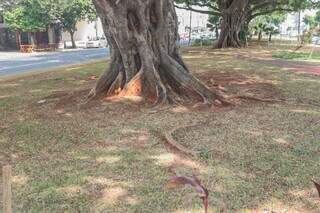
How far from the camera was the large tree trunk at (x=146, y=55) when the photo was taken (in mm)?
8578

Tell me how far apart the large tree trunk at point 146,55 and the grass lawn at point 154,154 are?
0.51 meters

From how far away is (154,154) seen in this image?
5.63 m

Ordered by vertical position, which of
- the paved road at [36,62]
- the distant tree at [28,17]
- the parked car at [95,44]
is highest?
the distant tree at [28,17]

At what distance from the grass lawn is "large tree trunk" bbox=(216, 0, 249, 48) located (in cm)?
1902

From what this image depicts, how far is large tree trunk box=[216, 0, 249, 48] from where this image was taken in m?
28.0

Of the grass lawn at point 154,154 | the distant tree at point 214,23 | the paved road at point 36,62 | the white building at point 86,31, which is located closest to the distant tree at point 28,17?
the paved road at point 36,62

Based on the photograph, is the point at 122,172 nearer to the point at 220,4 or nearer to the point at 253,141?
the point at 253,141

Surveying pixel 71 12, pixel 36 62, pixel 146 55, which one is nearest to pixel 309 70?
pixel 146 55

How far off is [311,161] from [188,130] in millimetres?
2006

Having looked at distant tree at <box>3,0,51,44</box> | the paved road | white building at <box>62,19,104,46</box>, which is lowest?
the paved road

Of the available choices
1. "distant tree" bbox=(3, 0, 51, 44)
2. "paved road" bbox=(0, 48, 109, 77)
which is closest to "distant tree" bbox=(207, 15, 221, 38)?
"paved road" bbox=(0, 48, 109, 77)

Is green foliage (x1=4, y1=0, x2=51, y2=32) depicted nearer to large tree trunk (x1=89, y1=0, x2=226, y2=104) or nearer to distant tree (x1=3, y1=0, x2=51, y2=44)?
distant tree (x1=3, y1=0, x2=51, y2=44)

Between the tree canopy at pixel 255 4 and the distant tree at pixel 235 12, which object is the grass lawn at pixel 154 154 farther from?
the tree canopy at pixel 255 4

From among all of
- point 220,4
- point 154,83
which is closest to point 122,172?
point 154,83
